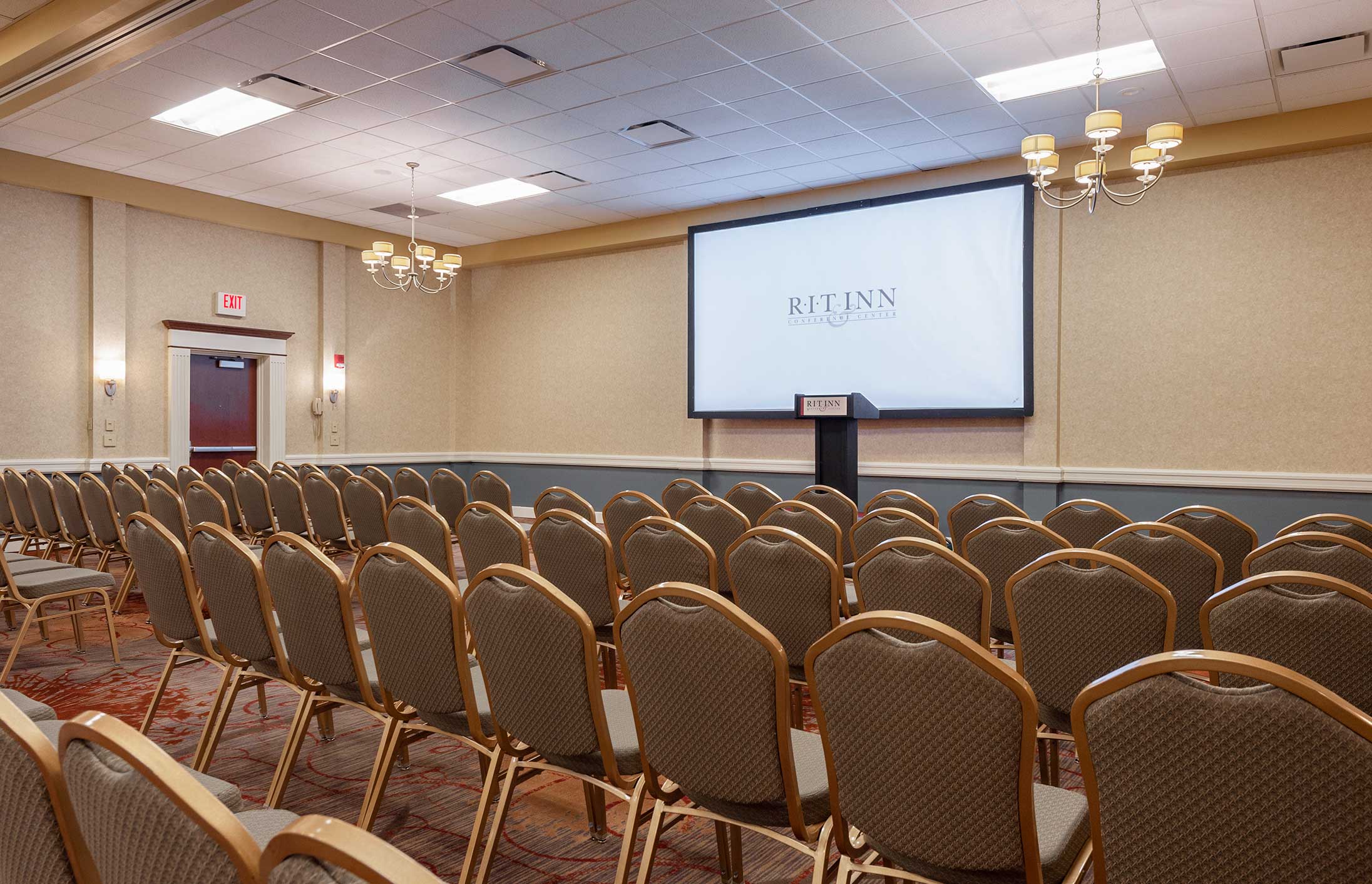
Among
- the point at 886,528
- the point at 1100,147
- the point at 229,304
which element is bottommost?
the point at 886,528

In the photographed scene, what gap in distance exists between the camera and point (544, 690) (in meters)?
2.16

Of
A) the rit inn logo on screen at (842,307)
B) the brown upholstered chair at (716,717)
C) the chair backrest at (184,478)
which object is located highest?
the rit inn logo on screen at (842,307)

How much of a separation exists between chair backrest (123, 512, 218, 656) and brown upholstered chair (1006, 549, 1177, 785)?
2.59 meters

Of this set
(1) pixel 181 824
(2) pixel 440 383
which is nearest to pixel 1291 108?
(1) pixel 181 824

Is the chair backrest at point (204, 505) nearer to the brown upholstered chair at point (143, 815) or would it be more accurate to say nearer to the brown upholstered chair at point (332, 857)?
the brown upholstered chair at point (143, 815)

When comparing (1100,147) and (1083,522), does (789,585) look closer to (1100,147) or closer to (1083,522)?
(1083,522)

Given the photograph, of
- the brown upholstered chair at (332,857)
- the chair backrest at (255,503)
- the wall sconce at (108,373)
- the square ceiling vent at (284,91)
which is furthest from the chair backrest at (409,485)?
the brown upholstered chair at (332,857)

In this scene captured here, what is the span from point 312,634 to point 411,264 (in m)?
8.01

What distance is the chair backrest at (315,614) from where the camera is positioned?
254cm

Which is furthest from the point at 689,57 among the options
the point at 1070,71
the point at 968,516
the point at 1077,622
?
the point at 1077,622

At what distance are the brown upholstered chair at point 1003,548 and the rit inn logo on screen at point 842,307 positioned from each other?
5.73 m

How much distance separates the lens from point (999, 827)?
5.31 feet

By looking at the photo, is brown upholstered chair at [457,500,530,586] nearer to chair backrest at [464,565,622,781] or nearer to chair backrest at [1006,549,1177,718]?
chair backrest at [464,565,622,781]

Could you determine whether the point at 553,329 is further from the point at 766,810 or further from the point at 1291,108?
the point at 766,810
